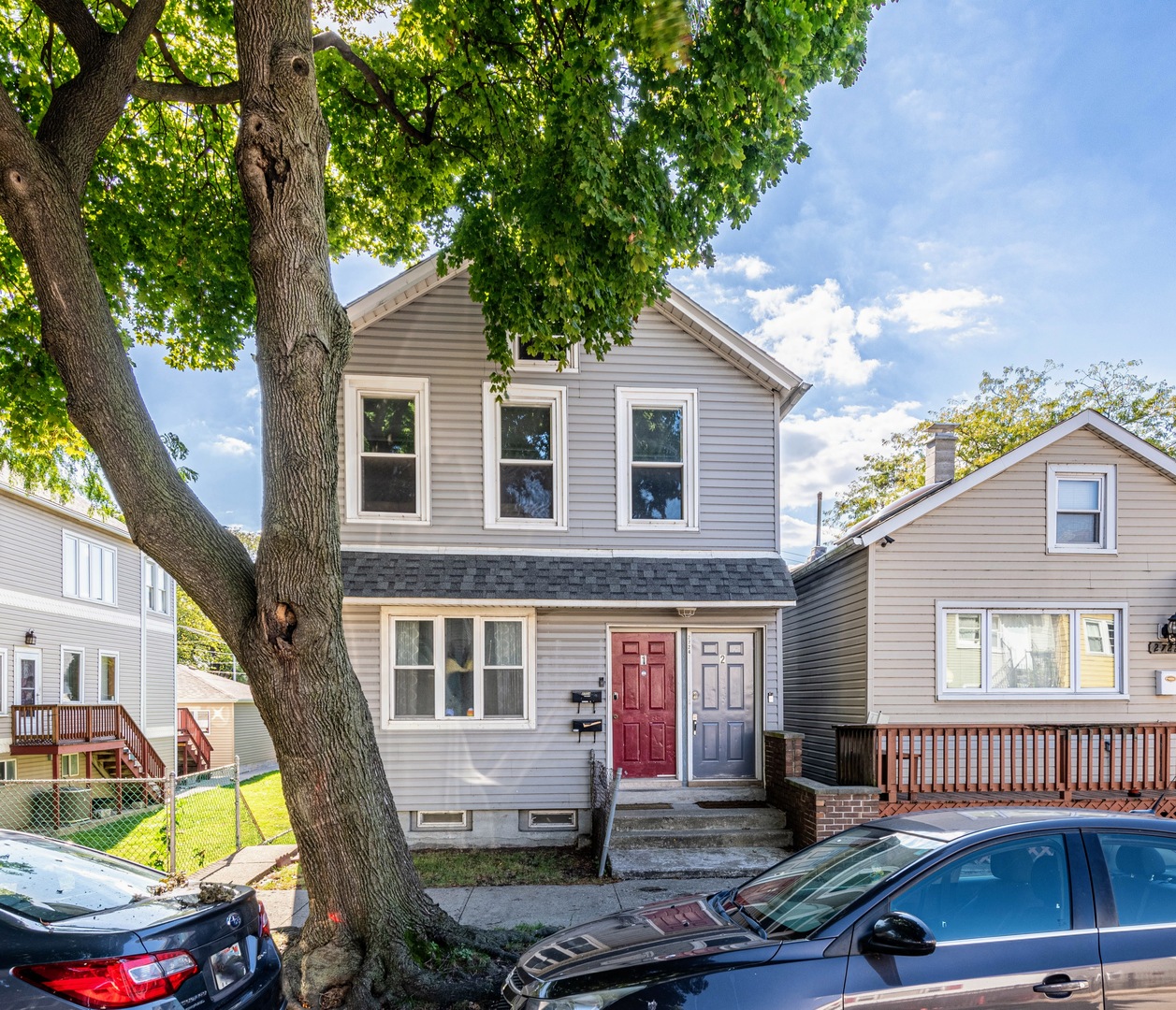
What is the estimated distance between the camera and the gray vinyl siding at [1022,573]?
1078cm

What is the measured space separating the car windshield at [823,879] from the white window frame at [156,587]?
73.2 ft

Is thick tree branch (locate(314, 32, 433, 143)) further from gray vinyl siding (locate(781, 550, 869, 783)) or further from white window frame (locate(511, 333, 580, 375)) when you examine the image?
gray vinyl siding (locate(781, 550, 869, 783))

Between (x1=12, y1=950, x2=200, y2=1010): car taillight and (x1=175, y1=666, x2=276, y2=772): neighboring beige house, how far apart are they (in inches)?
1009

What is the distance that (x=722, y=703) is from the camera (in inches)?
416

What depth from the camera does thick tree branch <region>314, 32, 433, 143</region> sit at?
24.1 ft

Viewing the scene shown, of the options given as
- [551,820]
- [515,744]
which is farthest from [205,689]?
[551,820]

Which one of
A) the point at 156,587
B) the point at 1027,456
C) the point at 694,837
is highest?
the point at 1027,456

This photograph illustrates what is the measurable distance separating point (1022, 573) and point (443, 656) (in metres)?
8.61

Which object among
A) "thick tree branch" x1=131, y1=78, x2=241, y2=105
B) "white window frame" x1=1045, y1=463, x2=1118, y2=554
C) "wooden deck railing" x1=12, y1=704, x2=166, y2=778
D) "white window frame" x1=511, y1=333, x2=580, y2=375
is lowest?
"wooden deck railing" x1=12, y1=704, x2=166, y2=778

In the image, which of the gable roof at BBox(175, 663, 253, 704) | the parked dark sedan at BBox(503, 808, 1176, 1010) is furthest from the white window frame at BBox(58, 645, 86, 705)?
the parked dark sedan at BBox(503, 808, 1176, 1010)

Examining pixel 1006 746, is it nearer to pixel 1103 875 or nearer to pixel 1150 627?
pixel 1150 627

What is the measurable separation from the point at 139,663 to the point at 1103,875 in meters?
23.6

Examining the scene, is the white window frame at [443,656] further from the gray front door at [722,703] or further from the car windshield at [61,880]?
the car windshield at [61,880]

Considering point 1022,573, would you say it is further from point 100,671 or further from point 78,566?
point 100,671
